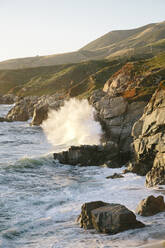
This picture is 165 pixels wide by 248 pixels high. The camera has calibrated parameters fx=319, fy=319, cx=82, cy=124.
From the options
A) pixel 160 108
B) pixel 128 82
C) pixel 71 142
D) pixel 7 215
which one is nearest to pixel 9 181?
pixel 7 215

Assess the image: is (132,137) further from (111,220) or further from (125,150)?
(111,220)

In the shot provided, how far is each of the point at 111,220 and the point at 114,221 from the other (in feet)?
0.51

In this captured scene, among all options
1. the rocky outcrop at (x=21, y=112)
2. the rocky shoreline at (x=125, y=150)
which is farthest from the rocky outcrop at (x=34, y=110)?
the rocky shoreline at (x=125, y=150)

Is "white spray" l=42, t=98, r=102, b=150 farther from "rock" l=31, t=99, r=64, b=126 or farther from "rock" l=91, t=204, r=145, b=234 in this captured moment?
"rock" l=91, t=204, r=145, b=234

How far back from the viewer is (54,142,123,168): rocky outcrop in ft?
108

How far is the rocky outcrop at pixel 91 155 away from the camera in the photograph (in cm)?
3281

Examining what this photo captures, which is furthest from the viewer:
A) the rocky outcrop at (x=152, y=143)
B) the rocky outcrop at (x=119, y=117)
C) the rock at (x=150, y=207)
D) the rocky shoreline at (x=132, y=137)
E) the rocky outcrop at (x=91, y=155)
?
the rocky outcrop at (x=119, y=117)

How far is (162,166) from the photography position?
984 inches

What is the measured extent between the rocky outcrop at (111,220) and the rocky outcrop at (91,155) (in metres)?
16.1

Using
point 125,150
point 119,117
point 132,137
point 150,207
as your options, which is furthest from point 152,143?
point 119,117

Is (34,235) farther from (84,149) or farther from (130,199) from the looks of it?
(84,149)

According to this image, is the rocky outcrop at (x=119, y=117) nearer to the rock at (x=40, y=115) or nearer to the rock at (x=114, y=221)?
the rock at (x=114, y=221)

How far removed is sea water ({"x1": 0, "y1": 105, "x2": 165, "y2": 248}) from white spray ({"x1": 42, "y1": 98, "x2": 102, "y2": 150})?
778cm

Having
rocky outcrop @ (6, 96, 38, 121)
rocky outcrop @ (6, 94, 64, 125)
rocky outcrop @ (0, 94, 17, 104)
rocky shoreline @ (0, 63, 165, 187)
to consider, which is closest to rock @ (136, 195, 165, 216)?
rocky shoreline @ (0, 63, 165, 187)
